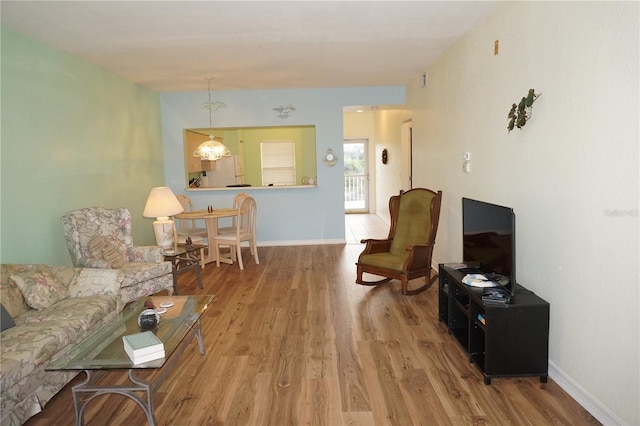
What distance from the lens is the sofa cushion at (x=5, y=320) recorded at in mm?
2592

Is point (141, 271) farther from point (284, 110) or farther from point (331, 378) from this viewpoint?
point (284, 110)

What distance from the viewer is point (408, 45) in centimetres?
437

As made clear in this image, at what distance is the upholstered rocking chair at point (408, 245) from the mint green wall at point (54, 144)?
10.00ft

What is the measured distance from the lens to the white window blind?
1011 centimetres

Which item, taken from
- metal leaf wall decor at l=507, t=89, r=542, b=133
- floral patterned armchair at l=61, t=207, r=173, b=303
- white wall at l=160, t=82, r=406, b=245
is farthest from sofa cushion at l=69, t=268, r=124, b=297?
white wall at l=160, t=82, r=406, b=245

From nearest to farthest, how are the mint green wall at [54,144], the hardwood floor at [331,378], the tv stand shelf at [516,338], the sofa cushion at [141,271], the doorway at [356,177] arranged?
the hardwood floor at [331,378]
the tv stand shelf at [516,338]
the mint green wall at [54,144]
the sofa cushion at [141,271]
the doorway at [356,177]

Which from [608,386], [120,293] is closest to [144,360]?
[120,293]

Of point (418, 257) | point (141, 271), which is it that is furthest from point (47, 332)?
point (418, 257)

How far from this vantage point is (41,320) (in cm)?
272

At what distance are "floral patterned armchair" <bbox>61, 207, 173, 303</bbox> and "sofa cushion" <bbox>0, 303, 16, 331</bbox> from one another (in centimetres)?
104

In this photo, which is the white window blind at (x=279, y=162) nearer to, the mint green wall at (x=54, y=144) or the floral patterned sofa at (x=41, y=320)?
the mint green wall at (x=54, y=144)

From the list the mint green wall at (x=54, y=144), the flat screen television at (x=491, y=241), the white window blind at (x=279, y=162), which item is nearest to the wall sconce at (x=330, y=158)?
the mint green wall at (x=54, y=144)

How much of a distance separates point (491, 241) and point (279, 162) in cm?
768

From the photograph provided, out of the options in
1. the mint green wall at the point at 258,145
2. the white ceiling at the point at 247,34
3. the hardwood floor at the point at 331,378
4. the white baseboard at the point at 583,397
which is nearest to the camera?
the white baseboard at the point at 583,397
